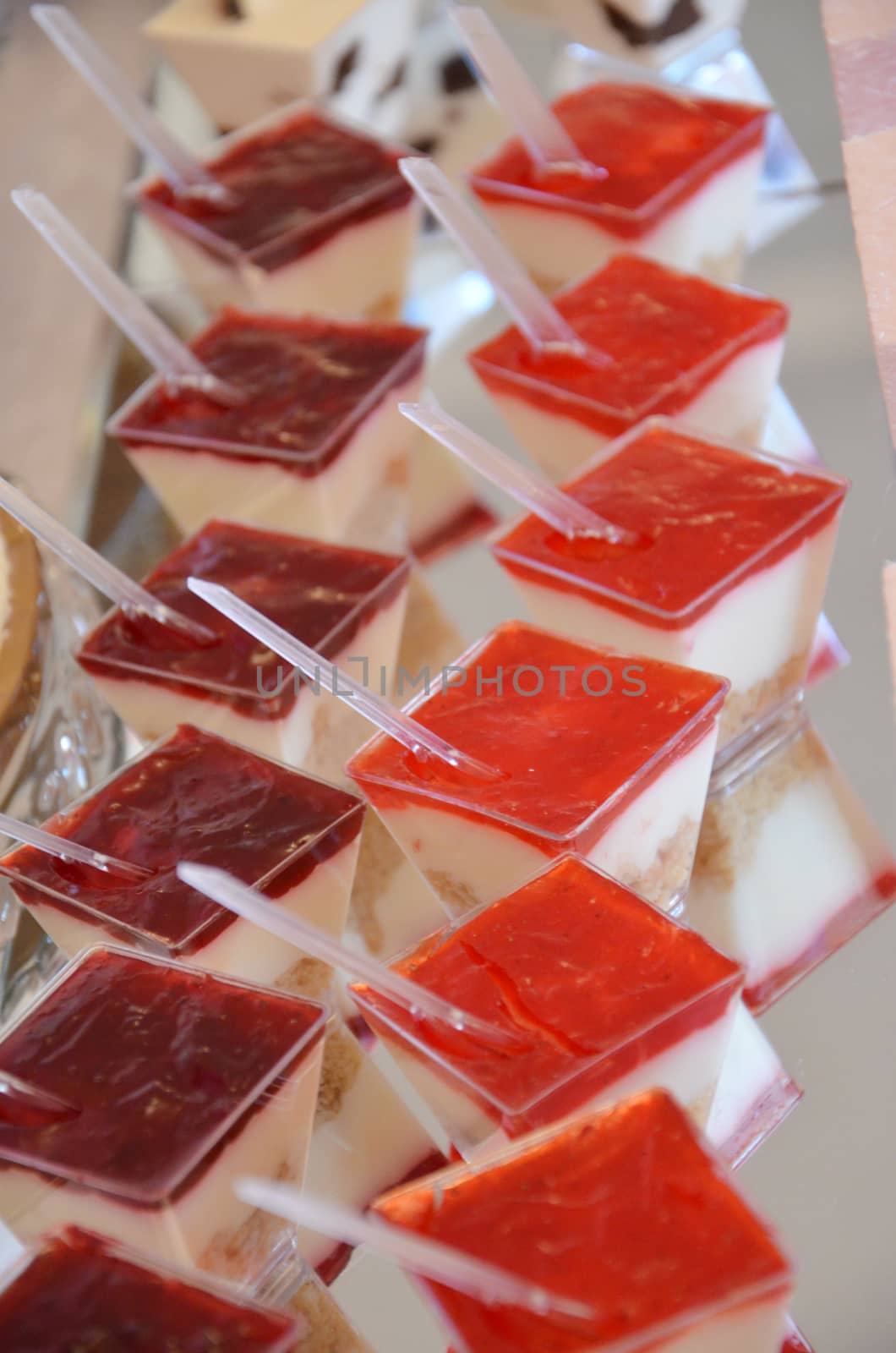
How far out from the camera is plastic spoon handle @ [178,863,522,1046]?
834mm

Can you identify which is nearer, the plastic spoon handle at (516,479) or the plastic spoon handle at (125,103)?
the plastic spoon handle at (516,479)

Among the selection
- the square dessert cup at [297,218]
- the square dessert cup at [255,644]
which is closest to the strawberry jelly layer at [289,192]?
the square dessert cup at [297,218]

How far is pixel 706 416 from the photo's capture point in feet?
4.74

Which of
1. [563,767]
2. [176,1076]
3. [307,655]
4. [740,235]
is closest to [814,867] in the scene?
[563,767]

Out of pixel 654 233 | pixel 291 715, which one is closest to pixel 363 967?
pixel 291 715

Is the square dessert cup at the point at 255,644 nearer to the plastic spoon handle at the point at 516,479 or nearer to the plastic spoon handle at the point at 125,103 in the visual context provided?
the plastic spoon handle at the point at 516,479

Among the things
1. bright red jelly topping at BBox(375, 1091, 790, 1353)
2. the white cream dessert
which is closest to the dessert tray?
bright red jelly topping at BBox(375, 1091, 790, 1353)

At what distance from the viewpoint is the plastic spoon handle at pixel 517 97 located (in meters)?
1.50

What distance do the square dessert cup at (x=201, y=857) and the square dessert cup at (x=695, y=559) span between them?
0.26m

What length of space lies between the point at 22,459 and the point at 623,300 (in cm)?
68

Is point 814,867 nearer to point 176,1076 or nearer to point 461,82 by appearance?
point 176,1076

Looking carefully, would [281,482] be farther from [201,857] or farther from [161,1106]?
[161,1106]

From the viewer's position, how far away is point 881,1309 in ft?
3.05

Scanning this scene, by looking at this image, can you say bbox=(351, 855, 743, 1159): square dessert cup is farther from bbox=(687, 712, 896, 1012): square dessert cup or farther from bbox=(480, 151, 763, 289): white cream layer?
bbox=(480, 151, 763, 289): white cream layer
